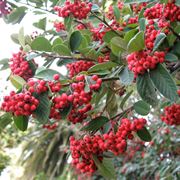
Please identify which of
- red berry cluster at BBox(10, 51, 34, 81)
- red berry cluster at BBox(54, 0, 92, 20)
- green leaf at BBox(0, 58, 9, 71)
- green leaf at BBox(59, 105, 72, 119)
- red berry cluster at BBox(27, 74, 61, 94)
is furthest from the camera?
green leaf at BBox(0, 58, 9, 71)

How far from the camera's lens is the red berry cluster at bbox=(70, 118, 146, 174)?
130 cm

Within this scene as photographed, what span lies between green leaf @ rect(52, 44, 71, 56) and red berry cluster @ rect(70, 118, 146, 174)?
0.32 meters

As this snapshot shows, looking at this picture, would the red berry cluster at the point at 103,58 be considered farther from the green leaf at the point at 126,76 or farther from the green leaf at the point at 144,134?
the green leaf at the point at 144,134

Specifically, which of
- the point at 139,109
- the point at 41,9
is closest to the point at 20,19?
the point at 41,9

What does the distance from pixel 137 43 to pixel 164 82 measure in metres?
0.15

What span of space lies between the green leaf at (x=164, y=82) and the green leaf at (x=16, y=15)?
3.51 ft

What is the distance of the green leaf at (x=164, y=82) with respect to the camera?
3.63 feet

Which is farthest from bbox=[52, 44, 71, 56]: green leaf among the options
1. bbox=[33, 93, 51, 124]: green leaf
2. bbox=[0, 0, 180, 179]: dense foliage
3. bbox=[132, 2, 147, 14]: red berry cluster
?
bbox=[132, 2, 147, 14]: red berry cluster

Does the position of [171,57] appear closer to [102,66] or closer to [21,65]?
[102,66]

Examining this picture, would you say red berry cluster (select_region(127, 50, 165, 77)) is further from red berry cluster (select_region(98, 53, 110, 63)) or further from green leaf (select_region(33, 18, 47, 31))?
green leaf (select_region(33, 18, 47, 31))

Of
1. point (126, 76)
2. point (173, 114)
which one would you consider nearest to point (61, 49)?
point (126, 76)

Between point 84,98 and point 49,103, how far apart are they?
113 millimetres

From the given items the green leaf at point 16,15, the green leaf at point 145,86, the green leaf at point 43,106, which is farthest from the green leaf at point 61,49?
the green leaf at point 16,15

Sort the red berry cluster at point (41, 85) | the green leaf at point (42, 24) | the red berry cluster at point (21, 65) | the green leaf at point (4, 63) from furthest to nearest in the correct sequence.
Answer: the green leaf at point (42, 24) < the green leaf at point (4, 63) < the red berry cluster at point (21, 65) < the red berry cluster at point (41, 85)
